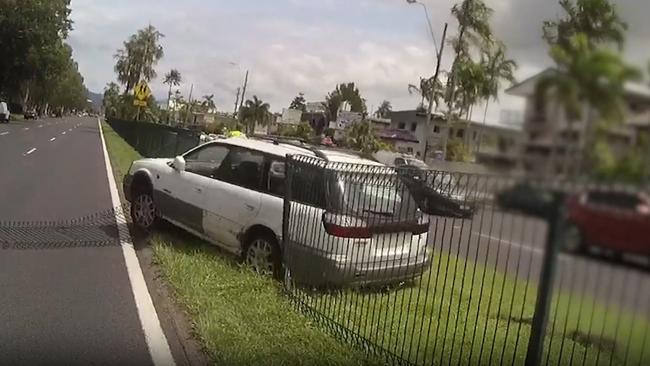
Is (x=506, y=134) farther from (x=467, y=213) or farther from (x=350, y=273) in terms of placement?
(x=350, y=273)

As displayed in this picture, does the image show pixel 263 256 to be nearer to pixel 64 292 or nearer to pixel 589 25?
pixel 64 292

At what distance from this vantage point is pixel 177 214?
8.71m

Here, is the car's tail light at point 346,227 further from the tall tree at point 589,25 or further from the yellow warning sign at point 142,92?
the yellow warning sign at point 142,92

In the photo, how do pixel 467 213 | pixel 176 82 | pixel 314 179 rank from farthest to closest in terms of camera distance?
pixel 176 82 < pixel 314 179 < pixel 467 213

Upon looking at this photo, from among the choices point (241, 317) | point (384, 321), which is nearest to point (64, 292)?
point (241, 317)

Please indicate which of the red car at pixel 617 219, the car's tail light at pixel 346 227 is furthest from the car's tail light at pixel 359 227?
the red car at pixel 617 219

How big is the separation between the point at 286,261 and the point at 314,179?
0.95 meters

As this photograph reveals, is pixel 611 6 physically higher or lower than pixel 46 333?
higher

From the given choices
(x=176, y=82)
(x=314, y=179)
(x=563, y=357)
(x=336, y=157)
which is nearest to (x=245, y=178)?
(x=336, y=157)

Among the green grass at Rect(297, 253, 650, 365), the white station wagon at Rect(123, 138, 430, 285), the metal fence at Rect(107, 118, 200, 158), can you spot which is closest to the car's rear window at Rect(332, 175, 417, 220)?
the white station wagon at Rect(123, 138, 430, 285)

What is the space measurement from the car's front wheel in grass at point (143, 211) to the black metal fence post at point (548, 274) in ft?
21.6

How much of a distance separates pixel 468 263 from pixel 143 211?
5.77 meters

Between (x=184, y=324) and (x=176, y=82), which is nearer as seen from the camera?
(x=184, y=324)

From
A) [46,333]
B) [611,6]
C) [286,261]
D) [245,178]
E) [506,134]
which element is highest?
[611,6]
